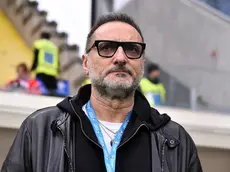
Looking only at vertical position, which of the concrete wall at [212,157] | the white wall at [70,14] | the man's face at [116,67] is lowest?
the concrete wall at [212,157]

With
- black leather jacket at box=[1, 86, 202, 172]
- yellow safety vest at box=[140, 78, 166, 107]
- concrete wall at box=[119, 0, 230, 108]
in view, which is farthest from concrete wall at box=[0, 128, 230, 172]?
concrete wall at box=[119, 0, 230, 108]

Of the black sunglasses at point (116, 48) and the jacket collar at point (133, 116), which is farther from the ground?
the black sunglasses at point (116, 48)

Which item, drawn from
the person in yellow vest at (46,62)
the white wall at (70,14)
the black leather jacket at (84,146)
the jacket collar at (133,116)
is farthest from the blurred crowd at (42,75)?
the black leather jacket at (84,146)

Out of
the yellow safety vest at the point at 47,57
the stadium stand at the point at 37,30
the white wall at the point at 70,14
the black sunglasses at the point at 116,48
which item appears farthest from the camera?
the white wall at the point at 70,14

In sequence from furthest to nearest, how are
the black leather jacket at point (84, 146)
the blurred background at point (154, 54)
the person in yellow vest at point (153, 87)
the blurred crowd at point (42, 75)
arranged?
the person in yellow vest at point (153, 87) < the blurred crowd at point (42, 75) < the blurred background at point (154, 54) < the black leather jacket at point (84, 146)

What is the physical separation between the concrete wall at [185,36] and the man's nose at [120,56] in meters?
4.76

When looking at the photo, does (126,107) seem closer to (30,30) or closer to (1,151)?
(1,151)

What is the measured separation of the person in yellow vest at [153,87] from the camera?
5352mm

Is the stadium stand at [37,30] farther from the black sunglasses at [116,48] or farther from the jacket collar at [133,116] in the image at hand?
the black sunglasses at [116,48]

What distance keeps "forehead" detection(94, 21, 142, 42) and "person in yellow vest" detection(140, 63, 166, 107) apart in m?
2.99

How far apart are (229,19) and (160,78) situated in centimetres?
156

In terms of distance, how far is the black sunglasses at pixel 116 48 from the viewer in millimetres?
1970

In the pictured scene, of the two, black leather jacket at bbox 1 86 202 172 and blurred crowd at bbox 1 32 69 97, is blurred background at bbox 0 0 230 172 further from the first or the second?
black leather jacket at bbox 1 86 202 172

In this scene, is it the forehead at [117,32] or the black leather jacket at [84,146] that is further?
the forehead at [117,32]
